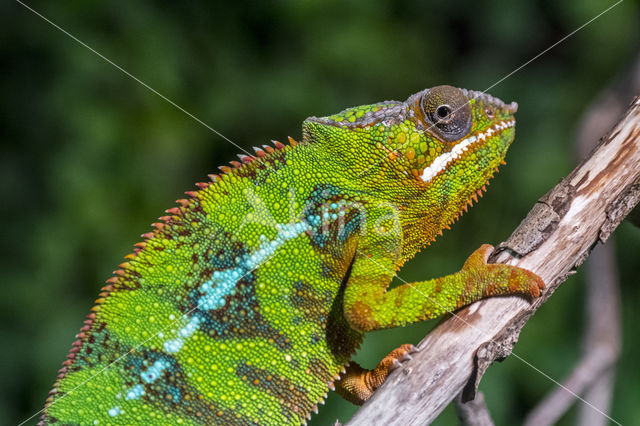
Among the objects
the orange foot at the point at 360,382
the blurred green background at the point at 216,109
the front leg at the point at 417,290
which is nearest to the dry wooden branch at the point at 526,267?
the front leg at the point at 417,290

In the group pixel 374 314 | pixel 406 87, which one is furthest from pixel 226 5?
pixel 374 314

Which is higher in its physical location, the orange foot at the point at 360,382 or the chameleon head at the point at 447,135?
the chameleon head at the point at 447,135

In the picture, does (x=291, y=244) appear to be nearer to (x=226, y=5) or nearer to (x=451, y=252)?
(x=451, y=252)

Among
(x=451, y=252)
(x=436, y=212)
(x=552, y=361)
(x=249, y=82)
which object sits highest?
(x=249, y=82)

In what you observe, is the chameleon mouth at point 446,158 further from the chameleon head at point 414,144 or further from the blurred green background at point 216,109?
the blurred green background at point 216,109

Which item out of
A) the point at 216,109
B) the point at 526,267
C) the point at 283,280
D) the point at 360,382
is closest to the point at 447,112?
the point at 526,267

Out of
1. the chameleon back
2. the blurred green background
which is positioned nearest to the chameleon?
the chameleon back

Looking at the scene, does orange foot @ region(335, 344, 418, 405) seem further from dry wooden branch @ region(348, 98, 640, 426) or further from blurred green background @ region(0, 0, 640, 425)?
blurred green background @ region(0, 0, 640, 425)

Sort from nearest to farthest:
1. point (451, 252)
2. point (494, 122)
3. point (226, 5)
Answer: point (494, 122), point (451, 252), point (226, 5)
